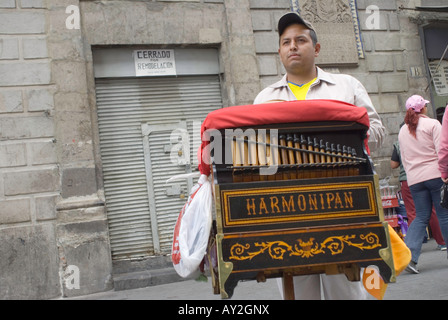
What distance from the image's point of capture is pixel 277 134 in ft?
7.93

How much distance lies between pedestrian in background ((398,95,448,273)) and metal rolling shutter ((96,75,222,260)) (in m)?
3.21

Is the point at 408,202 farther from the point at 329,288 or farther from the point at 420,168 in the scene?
the point at 329,288

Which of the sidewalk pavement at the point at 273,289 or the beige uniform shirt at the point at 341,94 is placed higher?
the beige uniform shirt at the point at 341,94

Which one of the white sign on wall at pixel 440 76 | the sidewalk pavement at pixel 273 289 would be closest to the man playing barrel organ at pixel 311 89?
the sidewalk pavement at pixel 273 289

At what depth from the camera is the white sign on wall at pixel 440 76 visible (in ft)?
32.4

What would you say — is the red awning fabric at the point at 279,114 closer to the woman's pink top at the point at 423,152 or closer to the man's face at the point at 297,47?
the man's face at the point at 297,47

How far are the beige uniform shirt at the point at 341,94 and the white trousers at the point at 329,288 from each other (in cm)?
70

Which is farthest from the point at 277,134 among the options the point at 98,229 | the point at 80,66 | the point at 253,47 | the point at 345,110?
the point at 253,47

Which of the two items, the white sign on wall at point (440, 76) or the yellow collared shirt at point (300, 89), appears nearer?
the yellow collared shirt at point (300, 89)

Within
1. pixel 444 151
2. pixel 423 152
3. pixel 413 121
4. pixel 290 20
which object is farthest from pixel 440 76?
pixel 290 20

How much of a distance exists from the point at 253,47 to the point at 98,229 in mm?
3628

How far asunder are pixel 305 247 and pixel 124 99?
20.4 ft

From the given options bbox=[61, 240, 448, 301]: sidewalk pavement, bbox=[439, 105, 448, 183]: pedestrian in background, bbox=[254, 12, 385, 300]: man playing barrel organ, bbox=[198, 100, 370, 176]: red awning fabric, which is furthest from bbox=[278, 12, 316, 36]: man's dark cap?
bbox=[61, 240, 448, 301]: sidewalk pavement

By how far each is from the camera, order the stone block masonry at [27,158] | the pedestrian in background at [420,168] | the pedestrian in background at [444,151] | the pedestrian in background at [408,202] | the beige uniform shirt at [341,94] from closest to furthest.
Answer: the beige uniform shirt at [341,94]
the pedestrian in background at [444,151]
the pedestrian in background at [420,168]
the stone block masonry at [27,158]
the pedestrian in background at [408,202]
